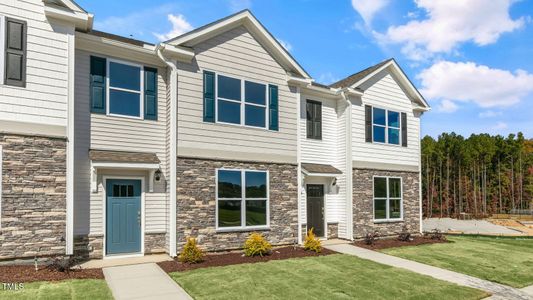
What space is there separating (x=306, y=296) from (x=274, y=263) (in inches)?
105

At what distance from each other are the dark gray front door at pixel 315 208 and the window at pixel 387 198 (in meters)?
2.40

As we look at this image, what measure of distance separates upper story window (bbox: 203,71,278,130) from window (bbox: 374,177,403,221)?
18.8 ft

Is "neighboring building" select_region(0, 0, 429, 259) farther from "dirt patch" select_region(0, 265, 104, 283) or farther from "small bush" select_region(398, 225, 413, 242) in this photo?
"small bush" select_region(398, 225, 413, 242)

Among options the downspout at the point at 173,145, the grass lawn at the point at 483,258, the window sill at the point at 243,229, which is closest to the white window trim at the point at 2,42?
the downspout at the point at 173,145

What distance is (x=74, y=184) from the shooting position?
31.2ft

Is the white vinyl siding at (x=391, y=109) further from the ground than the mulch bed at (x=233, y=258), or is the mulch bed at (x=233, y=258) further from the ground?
the white vinyl siding at (x=391, y=109)

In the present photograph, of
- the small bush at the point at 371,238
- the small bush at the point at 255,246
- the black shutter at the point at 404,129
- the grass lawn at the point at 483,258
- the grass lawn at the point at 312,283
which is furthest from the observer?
the black shutter at the point at 404,129

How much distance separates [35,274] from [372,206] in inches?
458

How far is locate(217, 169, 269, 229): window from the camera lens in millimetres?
11141

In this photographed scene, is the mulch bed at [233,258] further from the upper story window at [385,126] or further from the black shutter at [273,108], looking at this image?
the upper story window at [385,126]

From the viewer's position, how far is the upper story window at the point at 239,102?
11133mm

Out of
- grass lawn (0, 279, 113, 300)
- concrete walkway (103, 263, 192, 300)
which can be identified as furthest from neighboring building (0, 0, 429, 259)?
grass lawn (0, 279, 113, 300)

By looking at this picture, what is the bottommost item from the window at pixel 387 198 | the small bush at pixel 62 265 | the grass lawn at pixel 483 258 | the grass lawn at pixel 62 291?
the grass lawn at pixel 483 258

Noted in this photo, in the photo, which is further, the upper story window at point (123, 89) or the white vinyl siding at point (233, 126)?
the white vinyl siding at point (233, 126)
